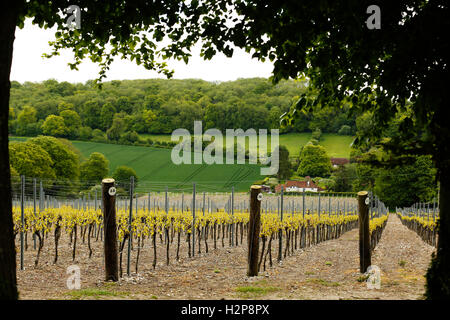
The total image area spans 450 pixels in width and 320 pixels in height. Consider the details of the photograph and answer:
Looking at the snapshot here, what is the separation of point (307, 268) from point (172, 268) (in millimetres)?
3690

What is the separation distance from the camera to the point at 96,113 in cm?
9544

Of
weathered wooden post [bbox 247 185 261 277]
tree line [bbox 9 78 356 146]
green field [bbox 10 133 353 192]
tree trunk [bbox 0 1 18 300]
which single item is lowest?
green field [bbox 10 133 353 192]

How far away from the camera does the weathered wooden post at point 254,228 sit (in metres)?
9.74

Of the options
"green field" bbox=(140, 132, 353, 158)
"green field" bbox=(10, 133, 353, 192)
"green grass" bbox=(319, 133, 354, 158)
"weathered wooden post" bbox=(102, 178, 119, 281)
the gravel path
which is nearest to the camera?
the gravel path

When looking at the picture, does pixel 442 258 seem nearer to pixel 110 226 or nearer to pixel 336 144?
pixel 110 226

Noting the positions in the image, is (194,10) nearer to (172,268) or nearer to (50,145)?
(172,268)

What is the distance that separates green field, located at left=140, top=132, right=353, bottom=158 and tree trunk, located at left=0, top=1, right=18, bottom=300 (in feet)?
272

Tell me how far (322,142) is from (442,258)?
3522 inches

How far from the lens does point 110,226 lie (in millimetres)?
8797

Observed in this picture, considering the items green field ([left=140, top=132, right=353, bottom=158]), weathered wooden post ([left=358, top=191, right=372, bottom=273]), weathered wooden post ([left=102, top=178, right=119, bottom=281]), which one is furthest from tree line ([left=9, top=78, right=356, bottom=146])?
weathered wooden post ([left=102, top=178, right=119, bottom=281])

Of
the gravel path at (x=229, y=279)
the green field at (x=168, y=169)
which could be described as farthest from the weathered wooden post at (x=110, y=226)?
the green field at (x=168, y=169)

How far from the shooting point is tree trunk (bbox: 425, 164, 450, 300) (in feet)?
15.2

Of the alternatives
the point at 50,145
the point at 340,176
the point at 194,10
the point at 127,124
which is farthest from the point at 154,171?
the point at 194,10

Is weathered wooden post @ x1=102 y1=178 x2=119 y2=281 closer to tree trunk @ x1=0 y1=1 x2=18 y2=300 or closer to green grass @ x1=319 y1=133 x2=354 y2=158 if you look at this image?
tree trunk @ x1=0 y1=1 x2=18 y2=300
